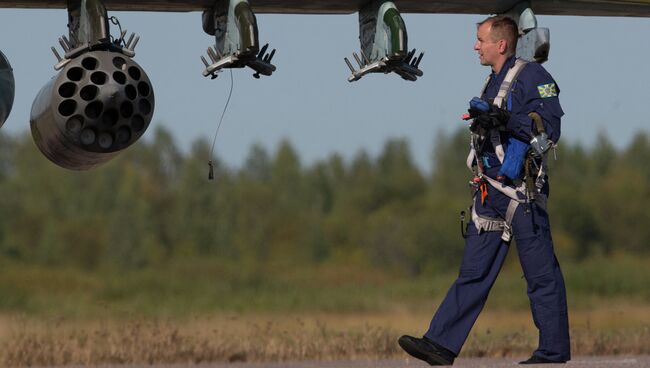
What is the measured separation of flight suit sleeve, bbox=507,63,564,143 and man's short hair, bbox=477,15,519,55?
0.25m

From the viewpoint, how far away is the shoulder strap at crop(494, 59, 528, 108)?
897 centimetres

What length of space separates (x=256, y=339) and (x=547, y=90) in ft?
17.3

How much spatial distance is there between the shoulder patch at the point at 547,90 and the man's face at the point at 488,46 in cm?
37

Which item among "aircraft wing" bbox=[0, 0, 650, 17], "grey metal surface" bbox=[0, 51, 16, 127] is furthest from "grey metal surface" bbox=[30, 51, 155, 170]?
"aircraft wing" bbox=[0, 0, 650, 17]

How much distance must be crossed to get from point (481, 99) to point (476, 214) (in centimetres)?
73

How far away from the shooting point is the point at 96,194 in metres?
18.4

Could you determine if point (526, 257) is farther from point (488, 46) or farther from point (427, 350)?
point (488, 46)

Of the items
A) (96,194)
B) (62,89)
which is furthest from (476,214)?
(96,194)

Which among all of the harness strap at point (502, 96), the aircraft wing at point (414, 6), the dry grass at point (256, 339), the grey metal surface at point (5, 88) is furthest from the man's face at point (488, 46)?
the dry grass at point (256, 339)

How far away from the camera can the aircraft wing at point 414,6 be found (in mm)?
10922

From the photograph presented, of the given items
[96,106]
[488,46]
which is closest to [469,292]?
[488,46]

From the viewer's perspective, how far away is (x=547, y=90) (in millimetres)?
8922

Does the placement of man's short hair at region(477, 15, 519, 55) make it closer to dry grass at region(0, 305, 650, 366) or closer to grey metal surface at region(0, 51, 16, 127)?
grey metal surface at region(0, 51, 16, 127)

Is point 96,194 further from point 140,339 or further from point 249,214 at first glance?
point 140,339
